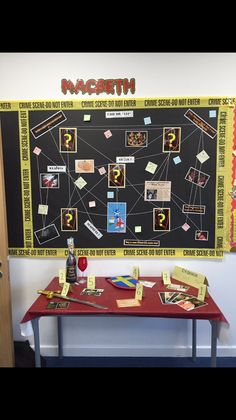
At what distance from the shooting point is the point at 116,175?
2.29 meters

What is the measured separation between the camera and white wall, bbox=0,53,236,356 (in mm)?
2205

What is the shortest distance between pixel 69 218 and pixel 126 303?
0.88 metres

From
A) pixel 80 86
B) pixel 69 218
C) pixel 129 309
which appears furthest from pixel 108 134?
pixel 129 309

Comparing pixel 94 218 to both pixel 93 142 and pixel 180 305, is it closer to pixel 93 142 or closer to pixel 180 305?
pixel 93 142

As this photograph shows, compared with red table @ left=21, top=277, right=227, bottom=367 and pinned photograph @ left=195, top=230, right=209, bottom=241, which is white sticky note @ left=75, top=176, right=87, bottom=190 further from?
pinned photograph @ left=195, top=230, right=209, bottom=241

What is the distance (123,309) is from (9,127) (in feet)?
5.67

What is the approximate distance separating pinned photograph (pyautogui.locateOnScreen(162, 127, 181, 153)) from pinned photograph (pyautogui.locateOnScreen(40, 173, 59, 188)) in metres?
0.94

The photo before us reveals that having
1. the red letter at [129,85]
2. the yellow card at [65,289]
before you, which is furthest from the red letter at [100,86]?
the yellow card at [65,289]

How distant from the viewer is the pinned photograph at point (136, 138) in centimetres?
226

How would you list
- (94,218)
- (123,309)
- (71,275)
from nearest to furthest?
1. (123,309)
2. (71,275)
3. (94,218)

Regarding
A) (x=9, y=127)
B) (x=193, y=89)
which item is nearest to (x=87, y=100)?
(x=9, y=127)

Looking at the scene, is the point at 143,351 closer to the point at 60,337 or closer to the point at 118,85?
the point at 60,337

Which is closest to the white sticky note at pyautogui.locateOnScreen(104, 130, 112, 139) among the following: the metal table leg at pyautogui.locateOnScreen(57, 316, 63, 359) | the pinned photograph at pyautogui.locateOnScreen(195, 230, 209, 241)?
the pinned photograph at pyautogui.locateOnScreen(195, 230, 209, 241)
